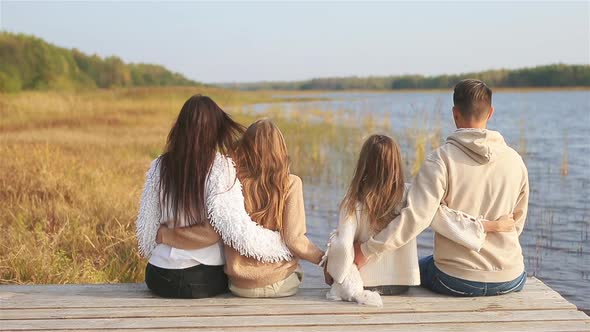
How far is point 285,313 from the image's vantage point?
10.5 feet

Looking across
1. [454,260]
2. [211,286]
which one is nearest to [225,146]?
[211,286]

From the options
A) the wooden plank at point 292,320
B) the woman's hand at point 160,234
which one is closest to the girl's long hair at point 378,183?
the wooden plank at point 292,320

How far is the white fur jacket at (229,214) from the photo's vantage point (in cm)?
331

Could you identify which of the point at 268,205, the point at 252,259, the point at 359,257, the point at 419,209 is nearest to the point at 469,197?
the point at 419,209

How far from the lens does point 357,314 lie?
318 centimetres

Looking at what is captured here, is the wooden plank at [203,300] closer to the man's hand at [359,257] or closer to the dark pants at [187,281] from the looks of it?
the dark pants at [187,281]

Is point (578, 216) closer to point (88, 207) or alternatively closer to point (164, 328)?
point (88, 207)

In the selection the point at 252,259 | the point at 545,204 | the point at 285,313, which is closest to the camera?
the point at 285,313

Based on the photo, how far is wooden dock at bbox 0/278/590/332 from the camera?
3051 mm

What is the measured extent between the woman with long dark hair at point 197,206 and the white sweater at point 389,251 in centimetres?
26

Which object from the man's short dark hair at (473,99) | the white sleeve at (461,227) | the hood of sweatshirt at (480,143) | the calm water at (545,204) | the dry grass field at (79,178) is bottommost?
the calm water at (545,204)

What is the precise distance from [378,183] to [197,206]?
0.81 metres

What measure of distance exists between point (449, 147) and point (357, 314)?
0.83 metres

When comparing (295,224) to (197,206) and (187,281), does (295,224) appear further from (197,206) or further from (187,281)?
(187,281)
